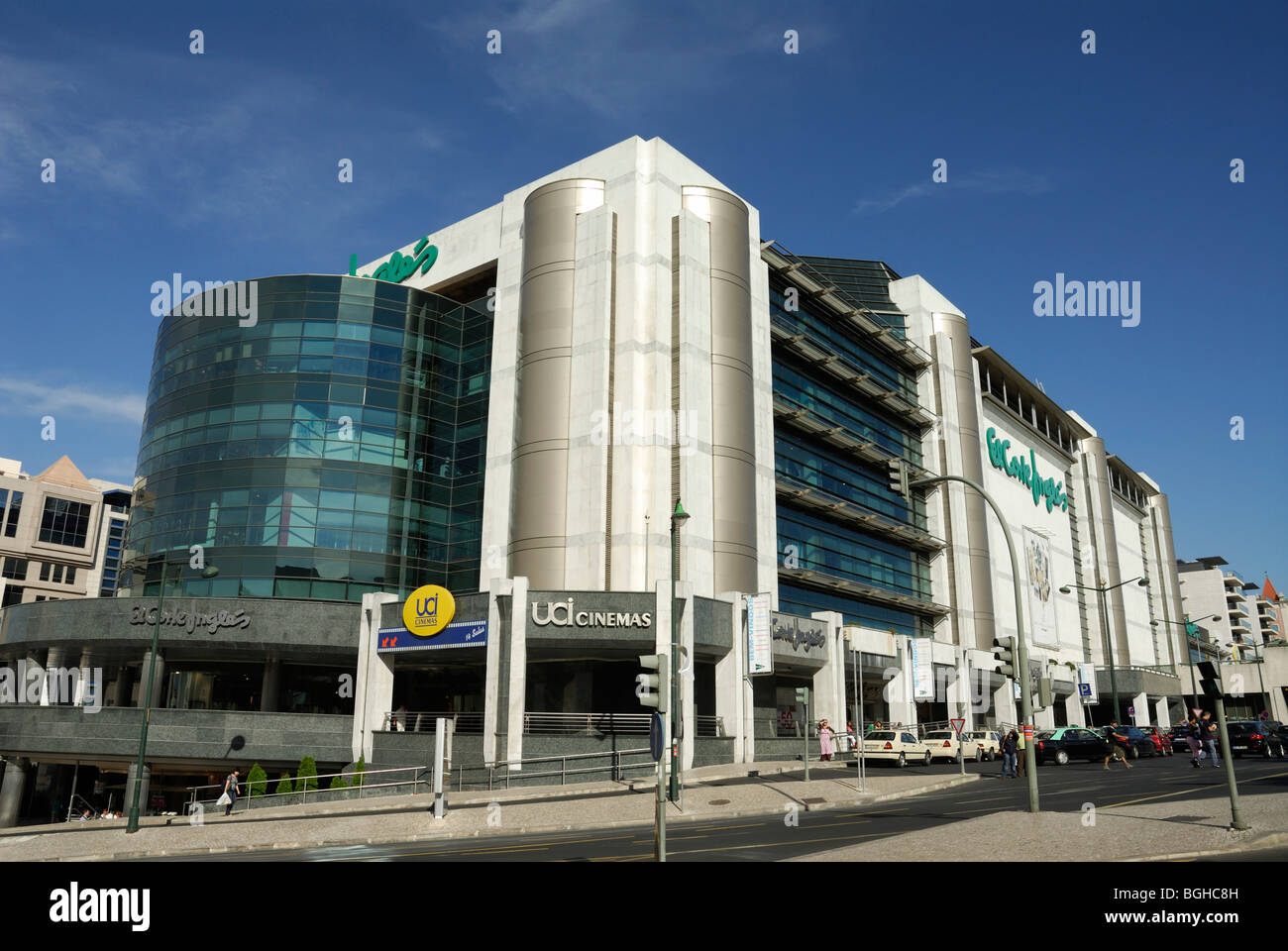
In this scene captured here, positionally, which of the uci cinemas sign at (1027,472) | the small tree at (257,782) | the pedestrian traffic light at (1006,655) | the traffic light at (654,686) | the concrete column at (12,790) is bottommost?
the concrete column at (12,790)

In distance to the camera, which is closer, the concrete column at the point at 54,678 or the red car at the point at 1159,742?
the concrete column at the point at 54,678

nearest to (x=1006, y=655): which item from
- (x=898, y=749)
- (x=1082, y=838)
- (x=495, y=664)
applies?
(x=1082, y=838)

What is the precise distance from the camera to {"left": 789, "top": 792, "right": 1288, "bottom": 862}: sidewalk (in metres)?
14.1

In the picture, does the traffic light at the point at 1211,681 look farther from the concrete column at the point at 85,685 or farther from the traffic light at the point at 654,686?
the concrete column at the point at 85,685

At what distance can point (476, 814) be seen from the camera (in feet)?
84.2

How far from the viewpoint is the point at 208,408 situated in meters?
51.4

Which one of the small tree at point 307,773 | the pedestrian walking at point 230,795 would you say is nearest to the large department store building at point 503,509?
the small tree at point 307,773

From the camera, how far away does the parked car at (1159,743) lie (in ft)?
165

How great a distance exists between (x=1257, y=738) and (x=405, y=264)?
55.6 meters

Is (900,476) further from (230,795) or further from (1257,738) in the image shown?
(1257,738)

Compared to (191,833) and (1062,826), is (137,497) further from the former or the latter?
(1062,826)

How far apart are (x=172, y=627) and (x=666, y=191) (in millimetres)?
33874

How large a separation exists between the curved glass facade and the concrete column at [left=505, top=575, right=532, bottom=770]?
439 inches

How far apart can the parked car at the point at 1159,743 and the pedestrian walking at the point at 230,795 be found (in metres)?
44.8
